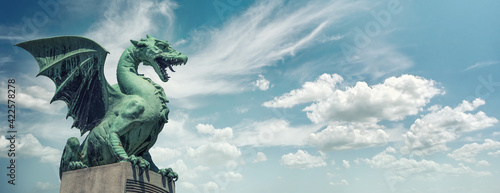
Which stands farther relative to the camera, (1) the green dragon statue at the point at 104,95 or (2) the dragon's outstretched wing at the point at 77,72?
(2) the dragon's outstretched wing at the point at 77,72

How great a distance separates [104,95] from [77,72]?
1.27 meters

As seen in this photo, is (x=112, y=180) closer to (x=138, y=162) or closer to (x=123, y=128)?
(x=138, y=162)

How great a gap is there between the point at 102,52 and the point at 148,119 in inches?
102

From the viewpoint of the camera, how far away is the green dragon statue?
842 cm

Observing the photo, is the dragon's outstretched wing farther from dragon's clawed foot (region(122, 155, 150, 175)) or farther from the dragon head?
dragon's clawed foot (region(122, 155, 150, 175))

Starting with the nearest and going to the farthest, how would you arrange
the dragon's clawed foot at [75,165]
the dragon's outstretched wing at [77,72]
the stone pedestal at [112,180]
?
the stone pedestal at [112,180], the dragon's clawed foot at [75,165], the dragon's outstretched wing at [77,72]

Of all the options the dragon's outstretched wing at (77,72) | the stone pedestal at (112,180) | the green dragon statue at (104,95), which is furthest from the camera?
the dragon's outstretched wing at (77,72)

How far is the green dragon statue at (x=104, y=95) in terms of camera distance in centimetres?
842

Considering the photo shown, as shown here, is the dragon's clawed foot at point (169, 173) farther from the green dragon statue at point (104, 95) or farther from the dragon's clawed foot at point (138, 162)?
the dragon's clawed foot at point (138, 162)

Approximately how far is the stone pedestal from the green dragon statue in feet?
0.97

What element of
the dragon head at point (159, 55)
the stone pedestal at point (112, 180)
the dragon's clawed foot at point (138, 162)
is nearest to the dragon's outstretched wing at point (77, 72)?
the dragon head at point (159, 55)

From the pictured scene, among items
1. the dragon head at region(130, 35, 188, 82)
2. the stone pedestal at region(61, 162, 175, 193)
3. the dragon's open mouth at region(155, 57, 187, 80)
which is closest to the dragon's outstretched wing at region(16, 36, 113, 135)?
the dragon head at region(130, 35, 188, 82)

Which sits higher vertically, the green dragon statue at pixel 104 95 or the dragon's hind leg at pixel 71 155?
the green dragon statue at pixel 104 95

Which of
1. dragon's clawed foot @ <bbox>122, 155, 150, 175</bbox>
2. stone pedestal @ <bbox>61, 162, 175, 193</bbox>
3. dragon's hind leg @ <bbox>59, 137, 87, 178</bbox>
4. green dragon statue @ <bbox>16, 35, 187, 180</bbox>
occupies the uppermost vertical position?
green dragon statue @ <bbox>16, 35, 187, 180</bbox>
